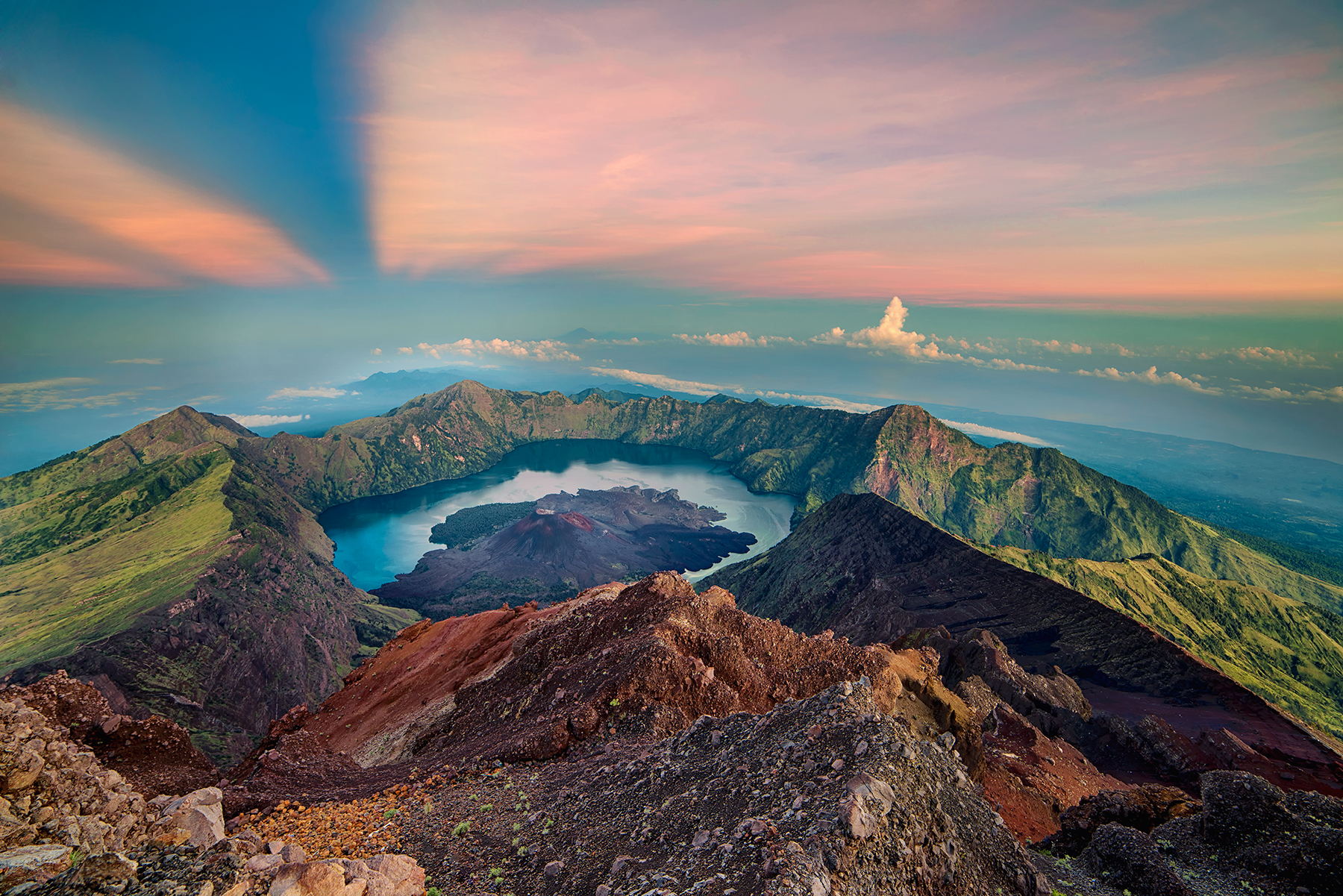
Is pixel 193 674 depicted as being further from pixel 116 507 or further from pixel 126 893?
pixel 126 893

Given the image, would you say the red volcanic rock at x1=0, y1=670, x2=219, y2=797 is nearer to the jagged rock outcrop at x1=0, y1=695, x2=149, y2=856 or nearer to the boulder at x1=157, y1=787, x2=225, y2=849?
the jagged rock outcrop at x1=0, y1=695, x2=149, y2=856

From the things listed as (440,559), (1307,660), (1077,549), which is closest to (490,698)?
(1307,660)

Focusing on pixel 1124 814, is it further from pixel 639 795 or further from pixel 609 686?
pixel 609 686

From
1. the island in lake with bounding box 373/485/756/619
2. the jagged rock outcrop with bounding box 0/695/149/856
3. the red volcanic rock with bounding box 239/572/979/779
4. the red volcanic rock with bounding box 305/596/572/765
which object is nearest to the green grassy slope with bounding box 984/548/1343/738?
the red volcanic rock with bounding box 239/572/979/779

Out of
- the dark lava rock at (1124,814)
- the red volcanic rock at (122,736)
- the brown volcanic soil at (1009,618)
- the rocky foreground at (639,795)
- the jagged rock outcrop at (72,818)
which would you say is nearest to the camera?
the jagged rock outcrop at (72,818)

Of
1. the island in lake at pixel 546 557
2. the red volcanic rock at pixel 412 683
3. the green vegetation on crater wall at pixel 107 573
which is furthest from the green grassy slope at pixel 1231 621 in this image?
the green vegetation on crater wall at pixel 107 573

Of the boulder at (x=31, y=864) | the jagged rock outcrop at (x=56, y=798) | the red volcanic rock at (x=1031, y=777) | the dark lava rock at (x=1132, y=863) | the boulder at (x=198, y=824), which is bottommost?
the red volcanic rock at (x=1031, y=777)

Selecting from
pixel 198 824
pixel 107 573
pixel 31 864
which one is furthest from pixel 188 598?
pixel 31 864

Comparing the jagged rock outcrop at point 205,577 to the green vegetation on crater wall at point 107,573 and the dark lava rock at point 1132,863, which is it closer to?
the green vegetation on crater wall at point 107,573
